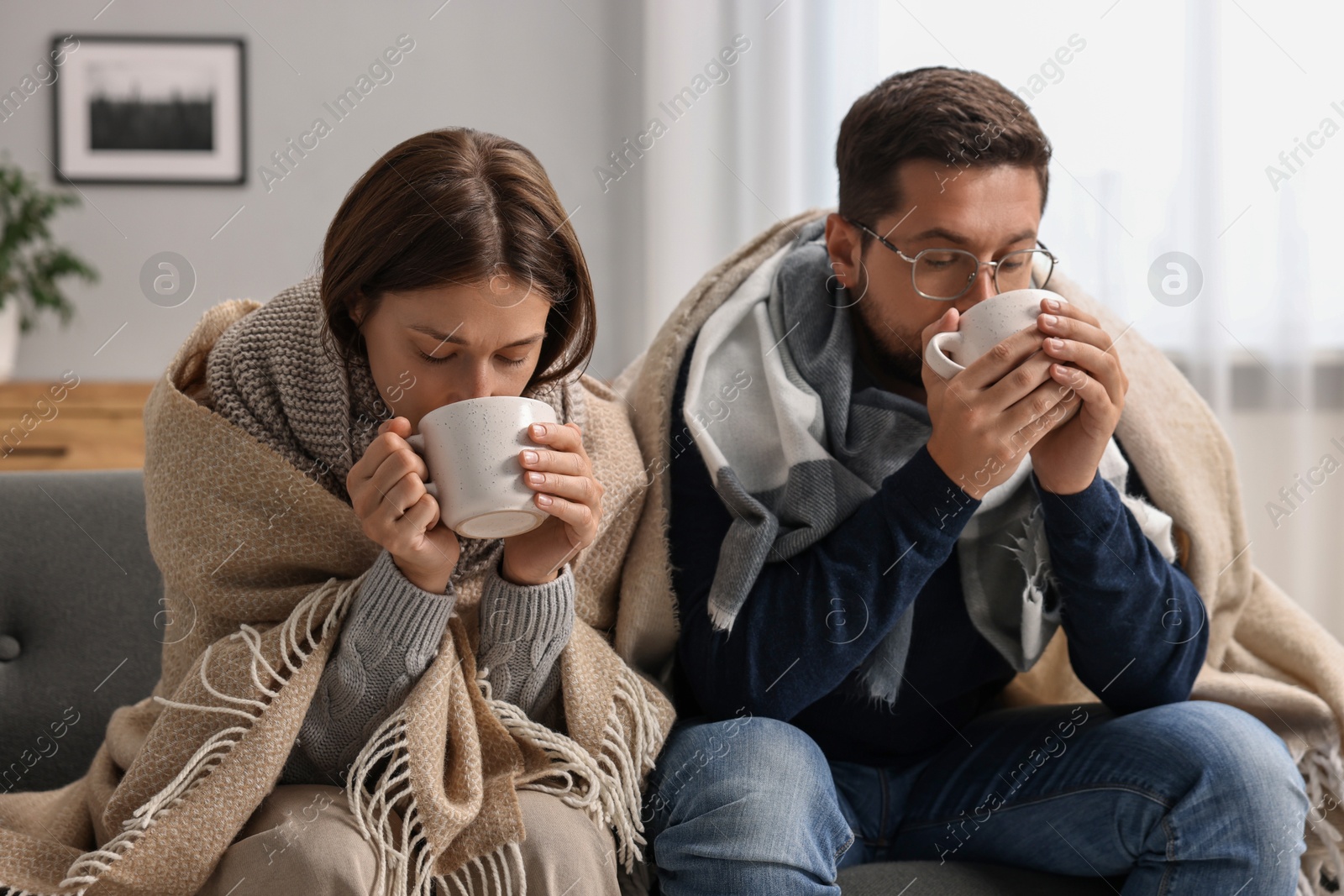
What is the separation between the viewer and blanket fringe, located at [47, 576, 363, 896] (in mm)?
853

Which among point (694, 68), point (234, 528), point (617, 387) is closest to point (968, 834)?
point (617, 387)

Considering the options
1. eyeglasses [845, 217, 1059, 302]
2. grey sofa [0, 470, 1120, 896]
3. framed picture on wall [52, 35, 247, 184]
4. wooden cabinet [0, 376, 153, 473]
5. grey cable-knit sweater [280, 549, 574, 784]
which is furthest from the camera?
framed picture on wall [52, 35, 247, 184]

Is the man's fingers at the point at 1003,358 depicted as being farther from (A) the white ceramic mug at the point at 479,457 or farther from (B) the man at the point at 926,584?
(A) the white ceramic mug at the point at 479,457

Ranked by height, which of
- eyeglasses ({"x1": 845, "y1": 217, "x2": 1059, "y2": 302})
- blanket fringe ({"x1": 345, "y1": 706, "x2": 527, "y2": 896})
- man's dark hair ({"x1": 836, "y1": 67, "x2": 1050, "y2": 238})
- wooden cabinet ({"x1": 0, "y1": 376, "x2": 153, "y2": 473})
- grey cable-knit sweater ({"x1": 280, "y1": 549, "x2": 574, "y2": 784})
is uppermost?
man's dark hair ({"x1": 836, "y1": 67, "x2": 1050, "y2": 238})

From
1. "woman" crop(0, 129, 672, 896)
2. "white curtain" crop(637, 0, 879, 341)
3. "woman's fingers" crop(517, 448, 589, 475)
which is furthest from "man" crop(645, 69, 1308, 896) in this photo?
"white curtain" crop(637, 0, 879, 341)

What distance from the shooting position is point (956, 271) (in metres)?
1.09

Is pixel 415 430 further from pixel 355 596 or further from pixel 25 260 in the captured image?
pixel 25 260

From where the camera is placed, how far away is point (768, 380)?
118 centimetres

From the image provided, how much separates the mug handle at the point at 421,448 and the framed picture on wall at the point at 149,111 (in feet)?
6.86

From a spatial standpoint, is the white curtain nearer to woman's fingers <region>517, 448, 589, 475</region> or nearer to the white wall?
the white wall

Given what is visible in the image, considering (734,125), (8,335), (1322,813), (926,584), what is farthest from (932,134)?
(8,335)

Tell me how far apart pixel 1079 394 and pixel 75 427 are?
1.95 meters

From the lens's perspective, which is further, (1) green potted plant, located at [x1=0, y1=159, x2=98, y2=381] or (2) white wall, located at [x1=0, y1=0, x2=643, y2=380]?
(2) white wall, located at [x1=0, y1=0, x2=643, y2=380]

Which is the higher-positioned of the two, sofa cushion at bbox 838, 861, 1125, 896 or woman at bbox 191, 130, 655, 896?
woman at bbox 191, 130, 655, 896
